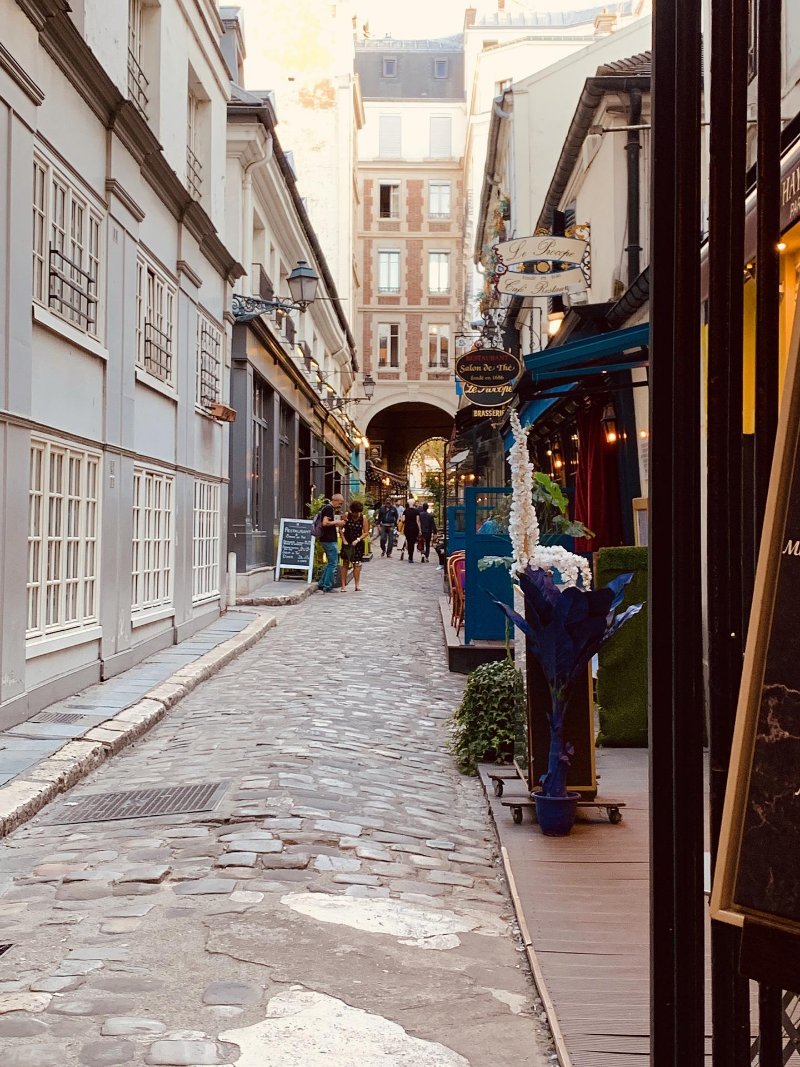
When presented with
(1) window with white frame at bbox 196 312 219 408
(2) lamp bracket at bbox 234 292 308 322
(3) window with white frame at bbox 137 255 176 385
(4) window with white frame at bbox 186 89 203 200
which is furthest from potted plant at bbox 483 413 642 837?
(2) lamp bracket at bbox 234 292 308 322

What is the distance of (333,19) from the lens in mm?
41062

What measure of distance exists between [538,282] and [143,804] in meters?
7.94

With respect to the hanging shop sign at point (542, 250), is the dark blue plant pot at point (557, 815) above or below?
below

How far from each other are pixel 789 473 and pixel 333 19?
144 ft

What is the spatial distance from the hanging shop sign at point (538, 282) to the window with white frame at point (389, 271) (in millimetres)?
41478

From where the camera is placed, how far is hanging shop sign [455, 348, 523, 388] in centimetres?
1224

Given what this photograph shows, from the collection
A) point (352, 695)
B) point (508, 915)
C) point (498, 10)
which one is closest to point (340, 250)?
point (498, 10)

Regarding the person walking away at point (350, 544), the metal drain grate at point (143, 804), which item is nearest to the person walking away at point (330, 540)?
the person walking away at point (350, 544)

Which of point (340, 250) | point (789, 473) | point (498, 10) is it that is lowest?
point (789, 473)

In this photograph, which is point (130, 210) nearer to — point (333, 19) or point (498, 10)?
point (333, 19)

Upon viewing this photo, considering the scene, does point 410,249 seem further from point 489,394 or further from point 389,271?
point 489,394

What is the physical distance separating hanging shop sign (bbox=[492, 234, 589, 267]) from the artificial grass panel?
5.61m

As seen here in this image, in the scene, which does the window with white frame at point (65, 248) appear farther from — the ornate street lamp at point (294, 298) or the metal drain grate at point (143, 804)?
the ornate street lamp at point (294, 298)

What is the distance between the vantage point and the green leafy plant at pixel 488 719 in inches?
287
